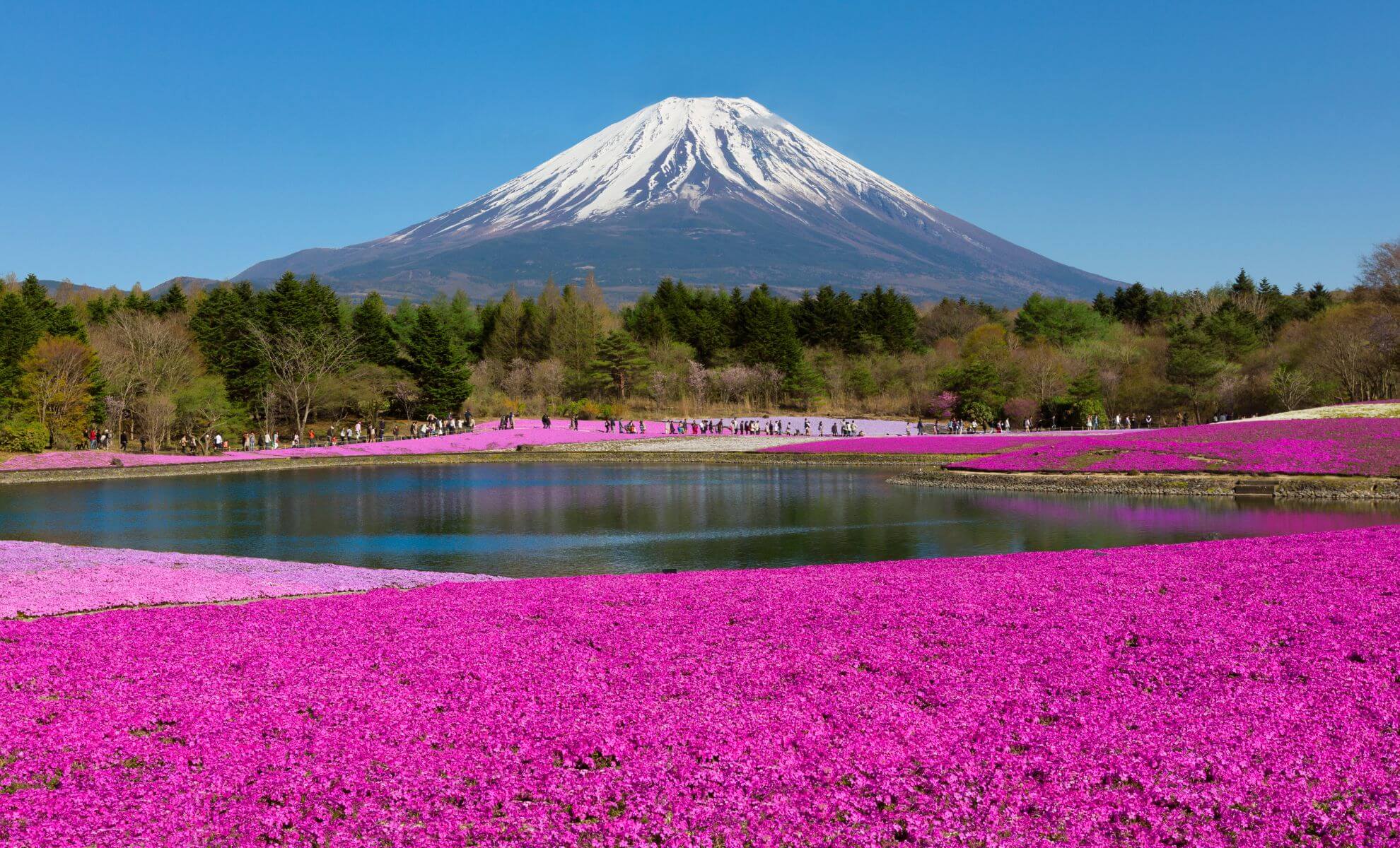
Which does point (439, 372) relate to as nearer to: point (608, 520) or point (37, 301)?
point (37, 301)

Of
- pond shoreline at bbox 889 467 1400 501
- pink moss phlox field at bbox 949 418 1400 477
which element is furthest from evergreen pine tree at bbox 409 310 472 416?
pink moss phlox field at bbox 949 418 1400 477

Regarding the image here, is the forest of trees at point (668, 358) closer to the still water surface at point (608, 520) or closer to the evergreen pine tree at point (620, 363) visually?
the evergreen pine tree at point (620, 363)

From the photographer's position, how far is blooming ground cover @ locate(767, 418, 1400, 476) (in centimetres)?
3416

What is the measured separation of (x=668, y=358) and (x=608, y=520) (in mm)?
68036

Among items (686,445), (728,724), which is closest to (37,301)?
(686,445)

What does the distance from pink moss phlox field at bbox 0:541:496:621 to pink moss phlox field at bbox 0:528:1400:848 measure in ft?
10.6

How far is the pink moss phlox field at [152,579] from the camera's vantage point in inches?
582

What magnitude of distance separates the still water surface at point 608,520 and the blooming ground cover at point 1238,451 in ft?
14.7

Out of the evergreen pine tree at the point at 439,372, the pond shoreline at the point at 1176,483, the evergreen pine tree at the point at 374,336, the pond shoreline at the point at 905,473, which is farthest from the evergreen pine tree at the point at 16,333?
the pond shoreline at the point at 1176,483

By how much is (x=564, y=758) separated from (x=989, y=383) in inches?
2984

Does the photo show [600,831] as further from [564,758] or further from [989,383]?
[989,383]

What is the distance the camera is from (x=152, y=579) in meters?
16.4

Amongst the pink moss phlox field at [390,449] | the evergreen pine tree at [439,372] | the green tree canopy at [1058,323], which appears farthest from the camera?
the green tree canopy at [1058,323]

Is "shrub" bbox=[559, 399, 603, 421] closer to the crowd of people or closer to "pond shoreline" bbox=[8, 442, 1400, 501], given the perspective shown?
the crowd of people
